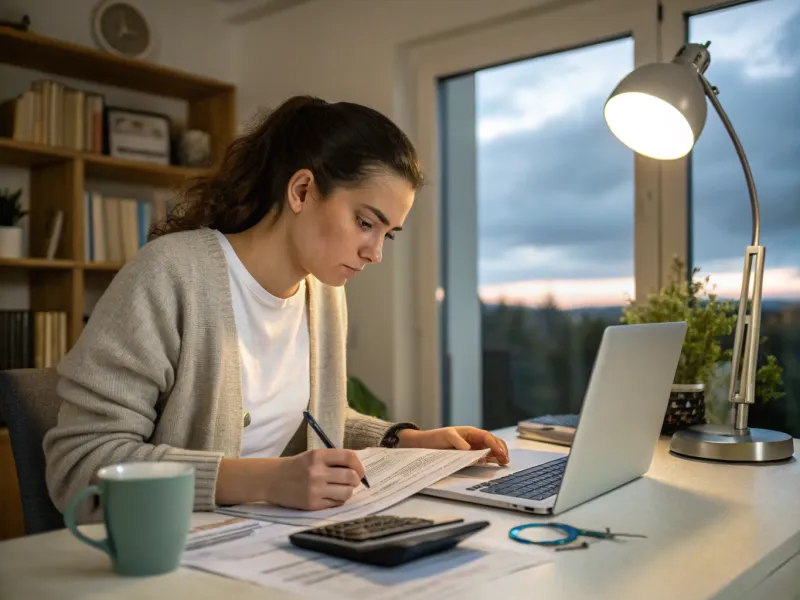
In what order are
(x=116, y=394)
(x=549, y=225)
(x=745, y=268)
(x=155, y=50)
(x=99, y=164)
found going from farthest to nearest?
(x=155, y=50) → (x=99, y=164) → (x=549, y=225) → (x=745, y=268) → (x=116, y=394)

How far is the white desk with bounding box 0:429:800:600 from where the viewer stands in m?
0.67

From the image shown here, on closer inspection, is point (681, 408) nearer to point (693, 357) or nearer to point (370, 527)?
point (693, 357)

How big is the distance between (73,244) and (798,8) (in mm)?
2329

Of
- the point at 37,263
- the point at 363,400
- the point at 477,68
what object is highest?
the point at 477,68

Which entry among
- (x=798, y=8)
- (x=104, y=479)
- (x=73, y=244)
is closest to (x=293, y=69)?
(x=73, y=244)

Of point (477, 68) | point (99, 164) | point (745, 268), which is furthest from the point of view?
point (99, 164)

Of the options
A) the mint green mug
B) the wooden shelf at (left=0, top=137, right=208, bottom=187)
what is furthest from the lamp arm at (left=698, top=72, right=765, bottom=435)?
the wooden shelf at (left=0, top=137, right=208, bottom=187)

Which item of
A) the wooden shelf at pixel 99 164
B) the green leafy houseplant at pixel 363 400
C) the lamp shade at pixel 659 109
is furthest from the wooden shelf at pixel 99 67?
the lamp shade at pixel 659 109

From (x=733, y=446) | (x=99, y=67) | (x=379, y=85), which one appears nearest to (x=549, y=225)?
(x=379, y=85)

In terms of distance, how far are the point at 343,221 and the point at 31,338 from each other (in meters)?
1.81

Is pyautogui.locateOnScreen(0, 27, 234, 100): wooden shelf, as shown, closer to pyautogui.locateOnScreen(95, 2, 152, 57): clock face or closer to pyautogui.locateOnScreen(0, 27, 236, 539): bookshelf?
pyautogui.locateOnScreen(0, 27, 236, 539): bookshelf

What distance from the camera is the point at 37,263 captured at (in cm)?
261

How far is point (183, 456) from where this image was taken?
982 millimetres

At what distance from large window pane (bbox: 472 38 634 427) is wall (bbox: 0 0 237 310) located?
128 cm
